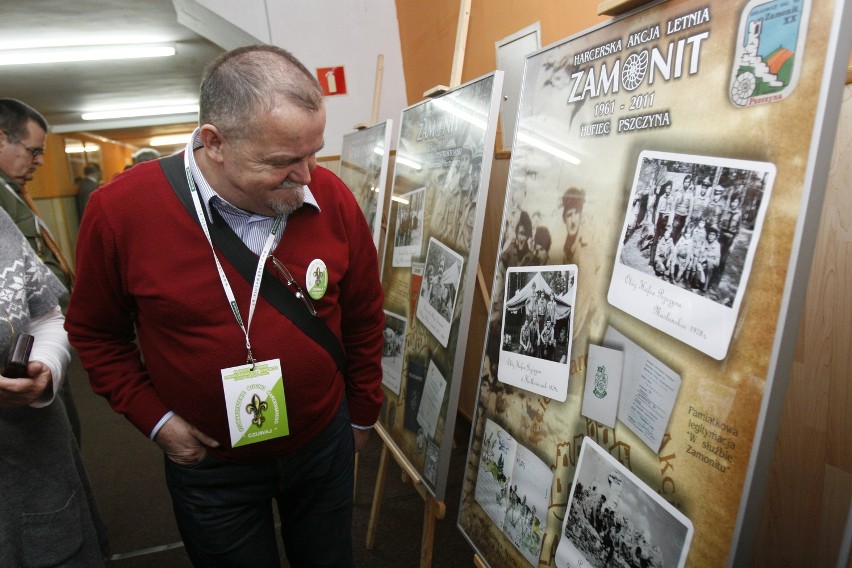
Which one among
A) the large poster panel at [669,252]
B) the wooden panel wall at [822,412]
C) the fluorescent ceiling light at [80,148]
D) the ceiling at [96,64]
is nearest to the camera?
the large poster panel at [669,252]

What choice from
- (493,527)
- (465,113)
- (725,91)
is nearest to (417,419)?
(493,527)

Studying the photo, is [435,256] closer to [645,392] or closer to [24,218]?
[645,392]

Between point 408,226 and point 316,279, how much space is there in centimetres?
83

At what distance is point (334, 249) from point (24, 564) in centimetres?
95

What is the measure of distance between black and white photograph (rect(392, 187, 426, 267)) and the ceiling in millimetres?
3421

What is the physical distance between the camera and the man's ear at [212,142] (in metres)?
1.03

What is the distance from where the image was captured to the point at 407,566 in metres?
2.07

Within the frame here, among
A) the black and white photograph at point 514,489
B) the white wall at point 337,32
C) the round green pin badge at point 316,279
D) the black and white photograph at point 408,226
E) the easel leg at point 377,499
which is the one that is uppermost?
the white wall at point 337,32

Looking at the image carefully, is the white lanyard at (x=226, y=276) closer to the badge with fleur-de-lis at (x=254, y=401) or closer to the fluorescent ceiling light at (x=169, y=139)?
the badge with fleur-de-lis at (x=254, y=401)

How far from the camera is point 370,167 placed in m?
2.63

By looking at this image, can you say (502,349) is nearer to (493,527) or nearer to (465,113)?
(493,527)

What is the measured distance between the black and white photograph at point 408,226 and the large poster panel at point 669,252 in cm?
73

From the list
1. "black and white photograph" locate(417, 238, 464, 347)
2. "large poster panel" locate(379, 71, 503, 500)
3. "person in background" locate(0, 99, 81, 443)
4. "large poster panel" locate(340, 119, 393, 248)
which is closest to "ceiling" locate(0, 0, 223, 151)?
"large poster panel" locate(340, 119, 393, 248)

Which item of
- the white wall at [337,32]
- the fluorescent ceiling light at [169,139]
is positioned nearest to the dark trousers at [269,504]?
the white wall at [337,32]
